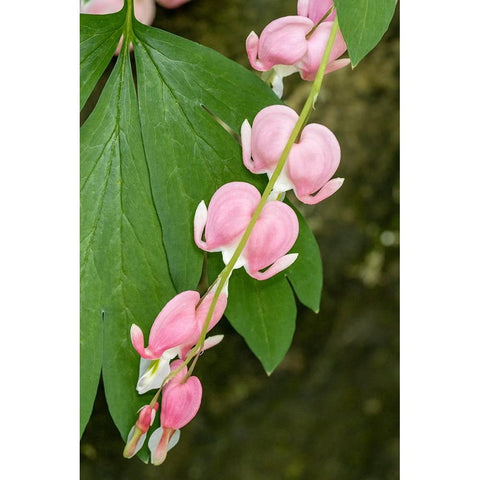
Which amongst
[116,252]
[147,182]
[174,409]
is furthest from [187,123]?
A: [174,409]

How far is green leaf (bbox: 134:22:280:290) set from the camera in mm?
1319

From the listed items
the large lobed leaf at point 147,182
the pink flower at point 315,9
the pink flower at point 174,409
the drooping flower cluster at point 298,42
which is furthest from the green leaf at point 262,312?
the pink flower at point 315,9

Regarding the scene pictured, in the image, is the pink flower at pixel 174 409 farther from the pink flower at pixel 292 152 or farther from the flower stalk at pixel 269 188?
the pink flower at pixel 292 152

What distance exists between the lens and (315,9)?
1.33 meters

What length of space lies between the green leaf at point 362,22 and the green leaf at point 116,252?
343 mm

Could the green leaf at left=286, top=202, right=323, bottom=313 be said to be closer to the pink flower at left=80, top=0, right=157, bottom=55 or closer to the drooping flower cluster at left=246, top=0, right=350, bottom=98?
the drooping flower cluster at left=246, top=0, right=350, bottom=98

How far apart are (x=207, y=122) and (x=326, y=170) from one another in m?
0.19

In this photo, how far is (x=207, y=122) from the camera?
1.33m

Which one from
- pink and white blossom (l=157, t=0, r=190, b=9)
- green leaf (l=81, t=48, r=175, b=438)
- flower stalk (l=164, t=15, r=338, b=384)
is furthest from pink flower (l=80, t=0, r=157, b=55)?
Answer: flower stalk (l=164, t=15, r=338, b=384)

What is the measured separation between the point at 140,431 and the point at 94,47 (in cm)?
58

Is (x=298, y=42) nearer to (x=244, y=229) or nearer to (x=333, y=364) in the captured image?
(x=244, y=229)

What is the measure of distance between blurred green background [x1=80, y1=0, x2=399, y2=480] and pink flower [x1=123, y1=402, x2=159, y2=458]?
19mm
